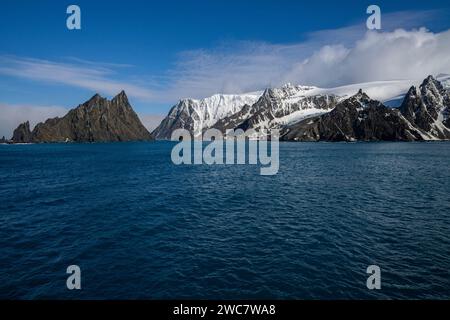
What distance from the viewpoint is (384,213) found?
4781 cm

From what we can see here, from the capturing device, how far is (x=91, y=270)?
96.2ft

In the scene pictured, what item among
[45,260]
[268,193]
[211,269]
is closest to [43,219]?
[45,260]

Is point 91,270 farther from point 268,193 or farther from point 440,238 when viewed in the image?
point 268,193

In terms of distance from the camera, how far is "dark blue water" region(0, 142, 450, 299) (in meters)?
26.1

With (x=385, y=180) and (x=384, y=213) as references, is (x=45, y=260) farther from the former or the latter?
(x=385, y=180)

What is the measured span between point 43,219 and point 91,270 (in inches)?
871

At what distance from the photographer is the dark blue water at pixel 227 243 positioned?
26141mm

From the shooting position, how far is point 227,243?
3616 centimetres

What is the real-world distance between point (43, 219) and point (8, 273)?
18967 millimetres

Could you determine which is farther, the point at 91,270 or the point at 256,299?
the point at 91,270
